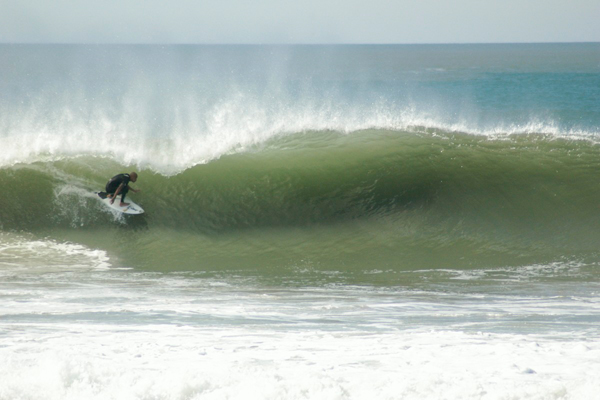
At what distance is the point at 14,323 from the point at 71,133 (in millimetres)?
7515

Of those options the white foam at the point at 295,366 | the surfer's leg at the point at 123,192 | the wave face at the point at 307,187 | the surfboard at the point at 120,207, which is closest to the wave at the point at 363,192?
the wave face at the point at 307,187

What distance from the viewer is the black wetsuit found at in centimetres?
932

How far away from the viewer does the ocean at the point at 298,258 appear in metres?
4.05

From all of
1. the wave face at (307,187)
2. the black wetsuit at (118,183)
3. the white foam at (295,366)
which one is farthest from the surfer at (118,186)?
the white foam at (295,366)

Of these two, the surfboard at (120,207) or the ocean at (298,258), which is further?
the surfboard at (120,207)

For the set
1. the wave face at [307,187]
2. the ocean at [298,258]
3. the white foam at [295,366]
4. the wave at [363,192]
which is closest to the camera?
the white foam at [295,366]

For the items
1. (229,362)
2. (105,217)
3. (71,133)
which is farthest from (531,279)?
(71,133)

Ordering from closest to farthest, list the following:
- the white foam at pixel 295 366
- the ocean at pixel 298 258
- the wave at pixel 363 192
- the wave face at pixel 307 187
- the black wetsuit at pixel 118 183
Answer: the white foam at pixel 295 366, the ocean at pixel 298 258, the wave face at pixel 307 187, the wave at pixel 363 192, the black wetsuit at pixel 118 183

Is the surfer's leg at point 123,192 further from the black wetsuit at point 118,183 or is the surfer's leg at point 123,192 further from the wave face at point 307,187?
the wave face at point 307,187

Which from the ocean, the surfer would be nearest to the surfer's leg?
the surfer

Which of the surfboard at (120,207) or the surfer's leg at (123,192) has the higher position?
the surfer's leg at (123,192)

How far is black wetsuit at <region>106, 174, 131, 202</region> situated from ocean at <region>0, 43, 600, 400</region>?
0.43 m

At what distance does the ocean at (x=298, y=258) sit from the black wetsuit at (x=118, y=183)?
43cm

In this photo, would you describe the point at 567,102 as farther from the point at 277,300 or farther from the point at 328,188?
the point at 277,300
